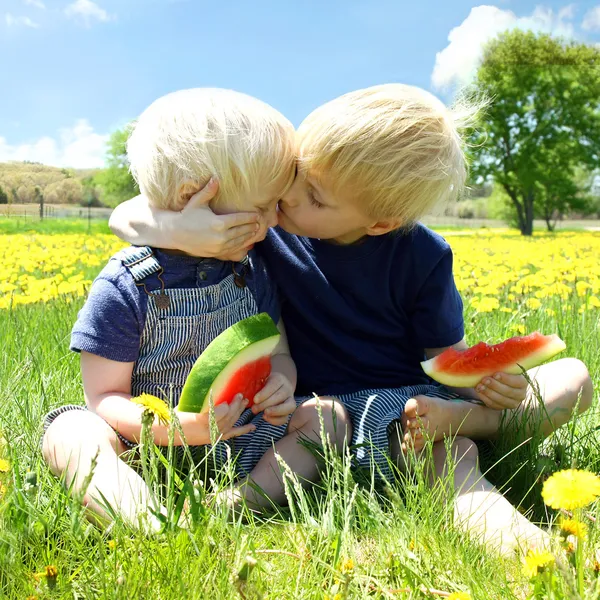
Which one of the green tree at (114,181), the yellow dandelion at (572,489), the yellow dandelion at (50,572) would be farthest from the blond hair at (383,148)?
the green tree at (114,181)

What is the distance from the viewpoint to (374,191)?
1.97 m

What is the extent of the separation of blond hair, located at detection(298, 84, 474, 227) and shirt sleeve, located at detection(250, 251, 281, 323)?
45 centimetres

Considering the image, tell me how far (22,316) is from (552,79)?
36634mm

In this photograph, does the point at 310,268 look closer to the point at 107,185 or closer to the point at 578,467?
the point at 578,467

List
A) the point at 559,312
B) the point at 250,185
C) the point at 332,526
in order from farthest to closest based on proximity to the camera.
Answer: the point at 559,312, the point at 250,185, the point at 332,526

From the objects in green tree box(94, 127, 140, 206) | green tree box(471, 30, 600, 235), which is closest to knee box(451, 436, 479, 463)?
green tree box(471, 30, 600, 235)

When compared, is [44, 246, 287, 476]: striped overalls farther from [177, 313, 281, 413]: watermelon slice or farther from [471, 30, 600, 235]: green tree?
[471, 30, 600, 235]: green tree

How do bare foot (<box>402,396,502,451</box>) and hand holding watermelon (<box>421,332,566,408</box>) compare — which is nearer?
bare foot (<box>402,396,502,451</box>)

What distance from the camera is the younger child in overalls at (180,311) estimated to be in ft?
5.97

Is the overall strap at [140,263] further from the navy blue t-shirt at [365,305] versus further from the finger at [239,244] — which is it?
the navy blue t-shirt at [365,305]

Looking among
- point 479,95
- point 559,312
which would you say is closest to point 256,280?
point 479,95

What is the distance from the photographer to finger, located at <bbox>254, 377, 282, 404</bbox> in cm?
186

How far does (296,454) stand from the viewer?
192cm

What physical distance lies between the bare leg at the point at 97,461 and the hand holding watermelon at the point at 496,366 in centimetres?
96
